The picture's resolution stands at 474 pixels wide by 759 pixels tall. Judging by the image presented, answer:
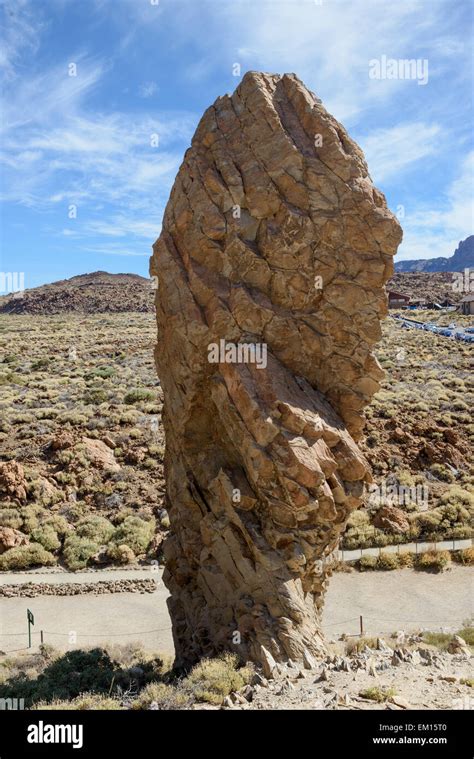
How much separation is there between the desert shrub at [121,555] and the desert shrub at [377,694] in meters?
12.6

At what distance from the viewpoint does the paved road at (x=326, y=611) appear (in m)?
14.7

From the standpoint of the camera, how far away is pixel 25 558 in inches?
723

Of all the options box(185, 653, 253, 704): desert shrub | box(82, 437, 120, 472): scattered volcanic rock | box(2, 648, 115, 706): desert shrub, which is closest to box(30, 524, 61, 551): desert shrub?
box(82, 437, 120, 472): scattered volcanic rock

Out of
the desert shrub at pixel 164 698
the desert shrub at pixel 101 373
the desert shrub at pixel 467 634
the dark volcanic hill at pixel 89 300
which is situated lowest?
the desert shrub at pixel 467 634

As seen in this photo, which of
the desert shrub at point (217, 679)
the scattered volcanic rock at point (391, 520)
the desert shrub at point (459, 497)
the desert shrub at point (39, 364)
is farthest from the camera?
the desert shrub at point (39, 364)

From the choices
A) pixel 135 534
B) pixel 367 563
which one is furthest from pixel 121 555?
pixel 367 563

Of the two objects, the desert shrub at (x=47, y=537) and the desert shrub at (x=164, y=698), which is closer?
the desert shrub at (x=164, y=698)

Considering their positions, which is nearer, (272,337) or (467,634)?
(272,337)

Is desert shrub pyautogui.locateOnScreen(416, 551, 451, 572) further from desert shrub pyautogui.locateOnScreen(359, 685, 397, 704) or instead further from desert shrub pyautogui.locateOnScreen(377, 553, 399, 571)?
desert shrub pyautogui.locateOnScreen(359, 685, 397, 704)

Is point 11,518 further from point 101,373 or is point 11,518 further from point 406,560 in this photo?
point 101,373

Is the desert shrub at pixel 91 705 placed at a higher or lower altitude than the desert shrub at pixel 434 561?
higher

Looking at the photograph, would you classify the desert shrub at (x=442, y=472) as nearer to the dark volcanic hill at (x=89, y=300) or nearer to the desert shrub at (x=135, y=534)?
the desert shrub at (x=135, y=534)

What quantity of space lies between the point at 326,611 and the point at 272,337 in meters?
9.62

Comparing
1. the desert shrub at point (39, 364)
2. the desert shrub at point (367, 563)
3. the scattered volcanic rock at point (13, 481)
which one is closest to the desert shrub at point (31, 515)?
the scattered volcanic rock at point (13, 481)
